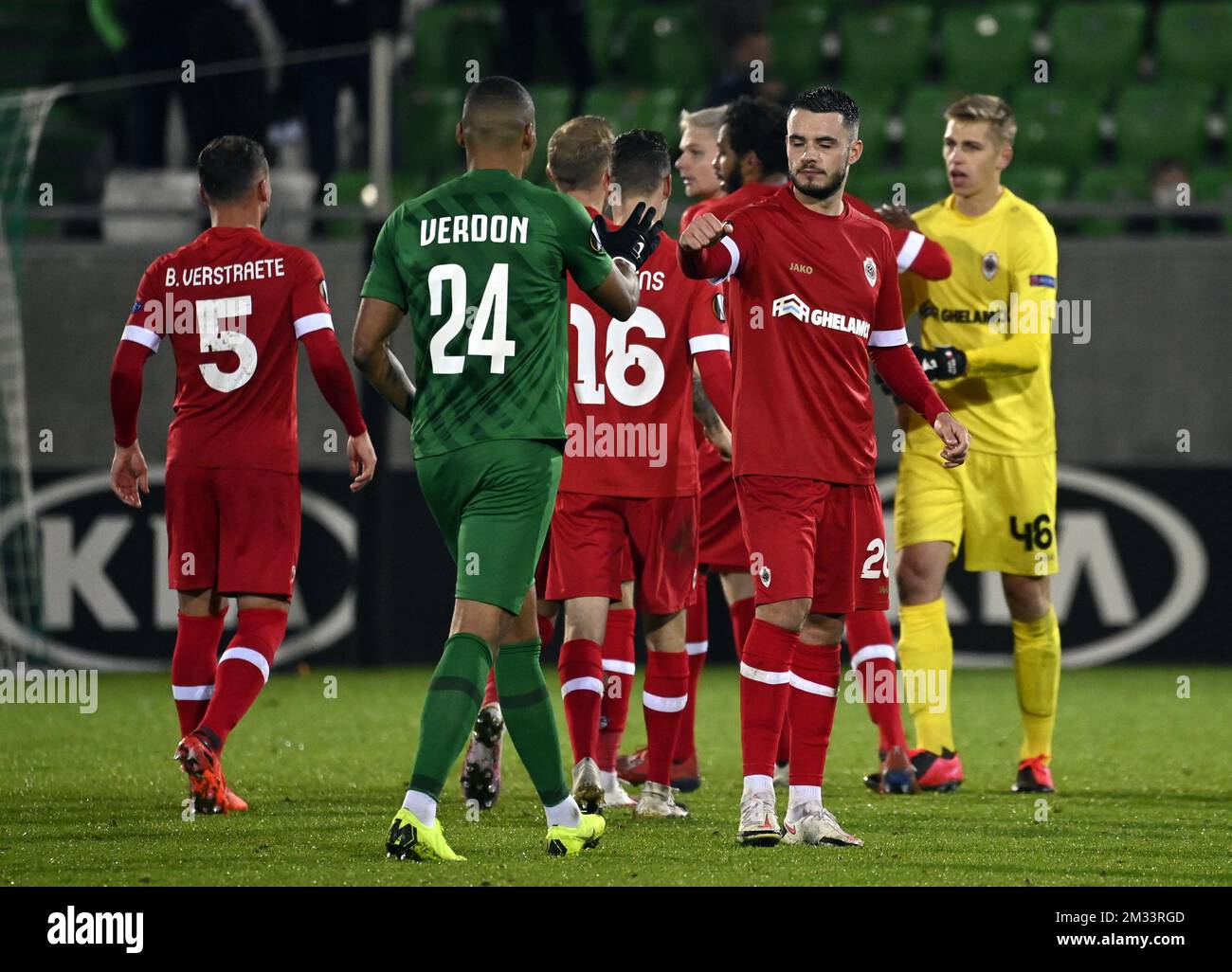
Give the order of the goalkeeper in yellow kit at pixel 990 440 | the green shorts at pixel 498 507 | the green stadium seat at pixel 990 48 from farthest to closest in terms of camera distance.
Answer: the green stadium seat at pixel 990 48 → the goalkeeper in yellow kit at pixel 990 440 → the green shorts at pixel 498 507

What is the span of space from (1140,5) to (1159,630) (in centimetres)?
521

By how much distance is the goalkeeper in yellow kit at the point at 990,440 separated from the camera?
7.34m

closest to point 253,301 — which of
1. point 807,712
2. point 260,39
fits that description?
point 807,712

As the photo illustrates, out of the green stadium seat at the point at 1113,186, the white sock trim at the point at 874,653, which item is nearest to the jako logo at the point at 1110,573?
the green stadium seat at the point at 1113,186

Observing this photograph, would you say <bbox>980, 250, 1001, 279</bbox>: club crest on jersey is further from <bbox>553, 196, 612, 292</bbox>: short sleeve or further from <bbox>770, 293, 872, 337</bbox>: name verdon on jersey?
<bbox>553, 196, 612, 292</bbox>: short sleeve

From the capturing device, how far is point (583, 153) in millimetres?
6320

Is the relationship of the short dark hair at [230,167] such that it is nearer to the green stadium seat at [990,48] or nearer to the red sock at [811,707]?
the red sock at [811,707]

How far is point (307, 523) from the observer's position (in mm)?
11070

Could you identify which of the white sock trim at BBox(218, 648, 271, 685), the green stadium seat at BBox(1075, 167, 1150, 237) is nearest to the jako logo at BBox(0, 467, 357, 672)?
the white sock trim at BBox(218, 648, 271, 685)

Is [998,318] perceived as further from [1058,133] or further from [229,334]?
[1058,133]

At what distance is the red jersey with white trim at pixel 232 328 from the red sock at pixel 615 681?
1.24 m

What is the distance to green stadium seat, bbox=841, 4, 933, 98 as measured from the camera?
46.6 feet
